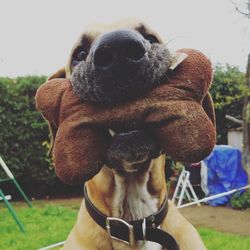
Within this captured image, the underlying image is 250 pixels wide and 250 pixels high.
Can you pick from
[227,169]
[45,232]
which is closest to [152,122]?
[45,232]

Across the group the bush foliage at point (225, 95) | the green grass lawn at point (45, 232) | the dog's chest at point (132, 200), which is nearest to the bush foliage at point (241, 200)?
the green grass lawn at point (45, 232)

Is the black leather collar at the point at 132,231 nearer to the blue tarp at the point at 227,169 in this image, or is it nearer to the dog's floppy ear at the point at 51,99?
the dog's floppy ear at the point at 51,99

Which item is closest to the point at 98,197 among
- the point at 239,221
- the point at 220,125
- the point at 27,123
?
the point at 239,221

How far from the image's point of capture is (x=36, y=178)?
1002 cm

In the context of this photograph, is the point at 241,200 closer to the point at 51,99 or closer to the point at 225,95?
the point at 225,95

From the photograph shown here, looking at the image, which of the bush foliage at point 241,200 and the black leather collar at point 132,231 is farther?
the bush foliage at point 241,200

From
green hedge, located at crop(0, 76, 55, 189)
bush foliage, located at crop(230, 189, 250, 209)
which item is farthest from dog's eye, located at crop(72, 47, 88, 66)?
green hedge, located at crop(0, 76, 55, 189)

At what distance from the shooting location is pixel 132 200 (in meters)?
2.38

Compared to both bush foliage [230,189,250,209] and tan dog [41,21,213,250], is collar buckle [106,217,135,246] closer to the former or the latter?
tan dog [41,21,213,250]

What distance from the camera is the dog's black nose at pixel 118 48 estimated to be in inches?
67.2

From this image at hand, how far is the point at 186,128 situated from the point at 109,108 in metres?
0.32

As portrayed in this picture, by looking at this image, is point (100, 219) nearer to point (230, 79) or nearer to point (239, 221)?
point (239, 221)

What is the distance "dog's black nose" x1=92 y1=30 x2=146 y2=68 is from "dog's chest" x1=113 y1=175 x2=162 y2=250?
0.79 meters

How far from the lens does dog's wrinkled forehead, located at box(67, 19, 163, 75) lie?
2.28 meters
